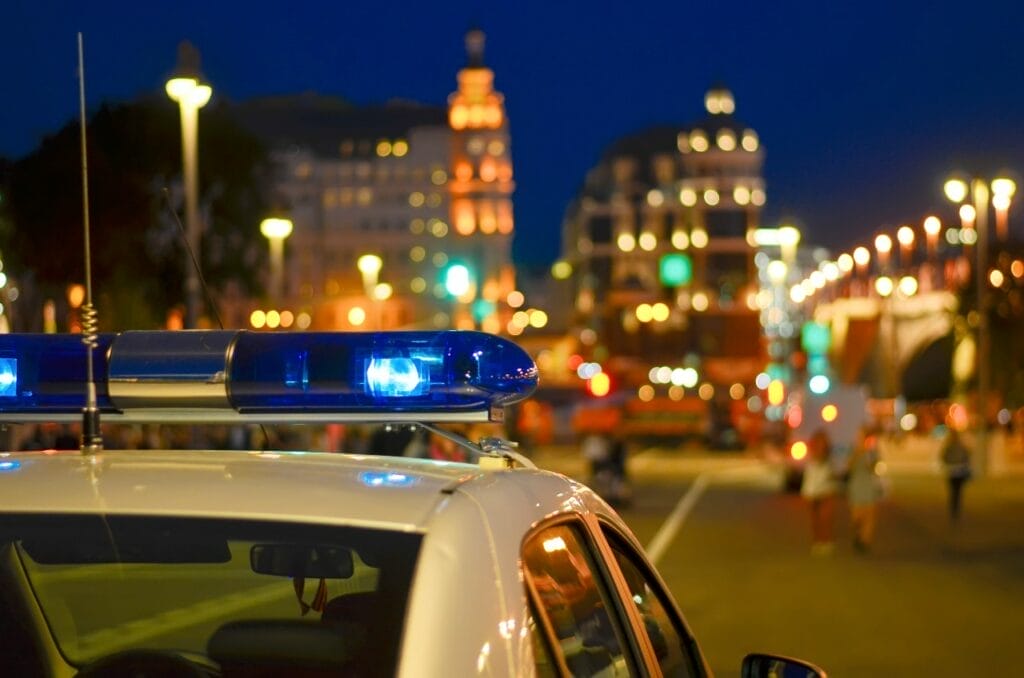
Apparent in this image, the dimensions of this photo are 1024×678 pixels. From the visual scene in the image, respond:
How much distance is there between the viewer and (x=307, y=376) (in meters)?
3.92

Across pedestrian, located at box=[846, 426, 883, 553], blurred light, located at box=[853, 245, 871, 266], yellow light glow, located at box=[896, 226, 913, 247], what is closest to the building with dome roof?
blurred light, located at box=[853, 245, 871, 266]

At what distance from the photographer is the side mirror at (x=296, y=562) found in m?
3.94

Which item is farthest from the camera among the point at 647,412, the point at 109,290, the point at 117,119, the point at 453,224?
the point at 453,224

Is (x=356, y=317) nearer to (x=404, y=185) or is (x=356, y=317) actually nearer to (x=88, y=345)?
(x=88, y=345)

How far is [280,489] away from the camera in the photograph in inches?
130

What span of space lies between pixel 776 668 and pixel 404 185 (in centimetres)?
17140

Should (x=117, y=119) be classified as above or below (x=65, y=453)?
above

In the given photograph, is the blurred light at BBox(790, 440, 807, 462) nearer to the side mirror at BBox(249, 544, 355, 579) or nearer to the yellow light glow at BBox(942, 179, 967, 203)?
the yellow light glow at BBox(942, 179, 967, 203)

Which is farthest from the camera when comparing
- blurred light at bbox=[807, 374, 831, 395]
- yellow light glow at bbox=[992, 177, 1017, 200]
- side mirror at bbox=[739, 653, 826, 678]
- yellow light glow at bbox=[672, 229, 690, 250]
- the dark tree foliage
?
yellow light glow at bbox=[672, 229, 690, 250]

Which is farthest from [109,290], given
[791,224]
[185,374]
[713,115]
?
[713,115]

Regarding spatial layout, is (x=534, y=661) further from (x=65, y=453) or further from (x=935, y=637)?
(x=935, y=637)

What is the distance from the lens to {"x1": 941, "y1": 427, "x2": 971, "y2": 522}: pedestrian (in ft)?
101

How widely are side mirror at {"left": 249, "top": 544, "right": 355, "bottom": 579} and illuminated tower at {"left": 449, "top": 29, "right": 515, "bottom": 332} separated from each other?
172595 mm

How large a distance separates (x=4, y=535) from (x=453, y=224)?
580 feet
